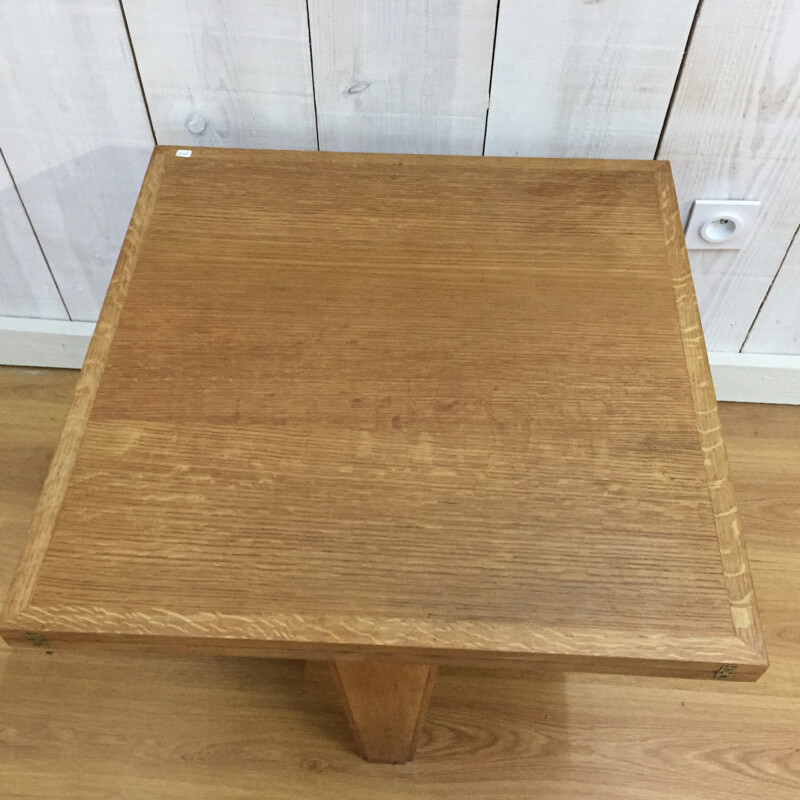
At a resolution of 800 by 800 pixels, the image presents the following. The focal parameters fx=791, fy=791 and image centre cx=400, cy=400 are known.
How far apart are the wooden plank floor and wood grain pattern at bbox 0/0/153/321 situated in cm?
55

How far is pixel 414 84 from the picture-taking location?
0.85m

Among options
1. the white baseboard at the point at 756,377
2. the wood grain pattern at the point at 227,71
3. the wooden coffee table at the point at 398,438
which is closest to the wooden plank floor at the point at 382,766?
the wooden coffee table at the point at 398,438

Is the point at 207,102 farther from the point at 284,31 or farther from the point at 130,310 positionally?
the point at 130,310

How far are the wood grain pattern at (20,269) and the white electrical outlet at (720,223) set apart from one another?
85 cm

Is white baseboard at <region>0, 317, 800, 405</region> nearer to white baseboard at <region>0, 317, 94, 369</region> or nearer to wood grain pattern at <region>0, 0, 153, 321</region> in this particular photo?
white baseboard at <region>0, 317, 94, 369</region>

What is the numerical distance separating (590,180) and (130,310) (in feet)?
1.55

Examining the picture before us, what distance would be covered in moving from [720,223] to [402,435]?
57 centimetres

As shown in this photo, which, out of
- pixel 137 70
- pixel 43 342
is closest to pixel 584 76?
pixel 137 70

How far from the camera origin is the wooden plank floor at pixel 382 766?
918mm

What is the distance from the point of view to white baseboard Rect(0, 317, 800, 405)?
118 cm

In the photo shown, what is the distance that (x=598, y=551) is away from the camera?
58cm

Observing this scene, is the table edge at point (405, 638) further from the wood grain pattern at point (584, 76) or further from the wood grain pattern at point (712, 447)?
the wood grain pattern at point (584, 76)

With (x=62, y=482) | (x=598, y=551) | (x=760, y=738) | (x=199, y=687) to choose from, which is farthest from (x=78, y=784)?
(x=760, y=738)

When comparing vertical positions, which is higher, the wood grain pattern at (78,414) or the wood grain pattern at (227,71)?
the wood grain pattern at (227,71)
